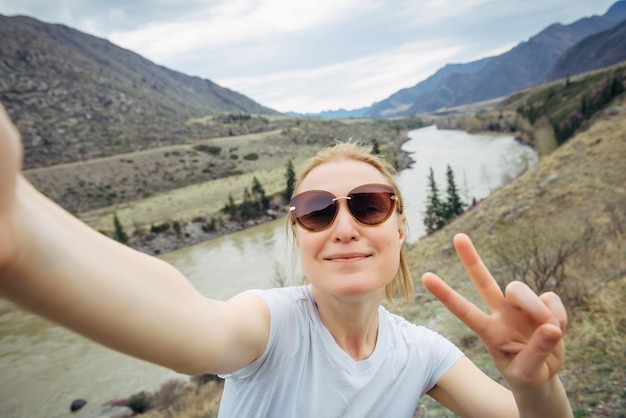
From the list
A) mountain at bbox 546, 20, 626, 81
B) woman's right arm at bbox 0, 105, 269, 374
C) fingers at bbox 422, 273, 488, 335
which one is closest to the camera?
woman's right arm at bbox 0, 105, 269, 374

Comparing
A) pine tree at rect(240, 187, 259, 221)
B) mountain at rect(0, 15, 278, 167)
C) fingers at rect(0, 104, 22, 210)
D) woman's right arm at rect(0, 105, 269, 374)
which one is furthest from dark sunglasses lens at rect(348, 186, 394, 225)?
mountain at rect(0, 15, 278, 167)

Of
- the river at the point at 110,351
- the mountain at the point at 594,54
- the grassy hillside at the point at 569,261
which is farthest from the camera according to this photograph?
the mountain at the point at 594,54

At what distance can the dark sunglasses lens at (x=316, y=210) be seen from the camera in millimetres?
1473

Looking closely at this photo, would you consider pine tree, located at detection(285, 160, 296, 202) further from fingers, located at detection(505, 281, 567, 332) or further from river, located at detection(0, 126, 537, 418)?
fingers, located at detection(505, 281, 567, 332)

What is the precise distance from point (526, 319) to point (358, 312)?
1.92 ft

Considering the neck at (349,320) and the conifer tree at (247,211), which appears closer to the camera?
the neck at (349,320)

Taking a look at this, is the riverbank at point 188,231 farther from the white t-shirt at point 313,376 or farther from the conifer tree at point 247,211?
the white t-shirt at point 313,376

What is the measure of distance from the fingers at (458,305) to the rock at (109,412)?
1082cm

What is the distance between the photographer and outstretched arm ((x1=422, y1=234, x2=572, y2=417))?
101 centimetres

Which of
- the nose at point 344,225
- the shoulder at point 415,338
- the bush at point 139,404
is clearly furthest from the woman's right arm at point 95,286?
the bush at point 139,404

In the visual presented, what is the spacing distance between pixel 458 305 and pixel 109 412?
37.5 ft

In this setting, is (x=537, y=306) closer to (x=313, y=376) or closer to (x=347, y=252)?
(x=347, y=252)

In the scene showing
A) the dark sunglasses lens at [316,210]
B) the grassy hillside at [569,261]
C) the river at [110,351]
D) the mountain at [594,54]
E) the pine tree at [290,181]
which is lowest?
the river at [110,351]

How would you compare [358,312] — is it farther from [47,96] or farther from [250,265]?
[47,96]
